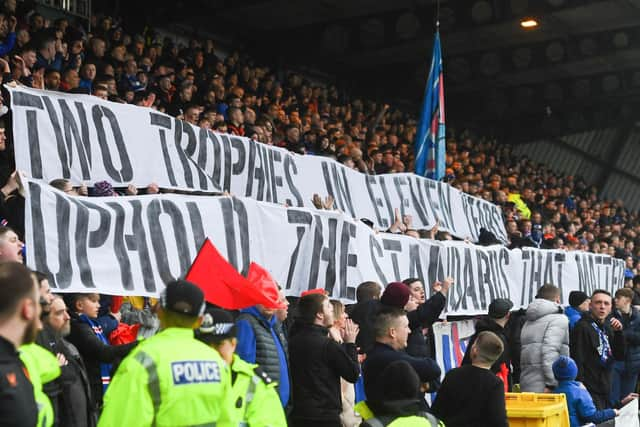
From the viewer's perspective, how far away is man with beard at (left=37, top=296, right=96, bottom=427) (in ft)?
13.9

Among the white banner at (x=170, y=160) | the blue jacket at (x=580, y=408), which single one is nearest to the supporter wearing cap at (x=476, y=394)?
the blue jacket at (x=580, y=408)

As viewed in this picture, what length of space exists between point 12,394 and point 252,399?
1.62m

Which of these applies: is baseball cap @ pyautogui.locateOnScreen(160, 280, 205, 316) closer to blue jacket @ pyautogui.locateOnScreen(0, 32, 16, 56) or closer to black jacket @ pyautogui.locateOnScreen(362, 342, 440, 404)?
black jacket @ pyautogui.locateOnScreen(362, 342, 440, 404)

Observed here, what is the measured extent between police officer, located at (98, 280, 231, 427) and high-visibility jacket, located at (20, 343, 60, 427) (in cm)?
24

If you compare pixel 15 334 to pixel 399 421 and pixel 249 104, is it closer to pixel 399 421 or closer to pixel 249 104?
pixel 399 421

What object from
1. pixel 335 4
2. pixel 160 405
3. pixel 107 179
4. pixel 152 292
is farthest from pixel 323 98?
pixel 160 405

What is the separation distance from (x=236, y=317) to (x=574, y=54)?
16.6 meters

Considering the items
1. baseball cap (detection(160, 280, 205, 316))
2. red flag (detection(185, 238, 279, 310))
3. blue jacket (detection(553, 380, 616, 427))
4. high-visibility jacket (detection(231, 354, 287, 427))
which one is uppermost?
red flag (detection(185, 238, 279, 310))

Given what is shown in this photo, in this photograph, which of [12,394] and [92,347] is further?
[92,347]

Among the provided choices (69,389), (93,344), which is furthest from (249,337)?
(69,389)

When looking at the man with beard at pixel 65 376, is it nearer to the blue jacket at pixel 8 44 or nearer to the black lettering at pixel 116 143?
the black lettering at pixel 116 143

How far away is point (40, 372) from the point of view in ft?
11.3

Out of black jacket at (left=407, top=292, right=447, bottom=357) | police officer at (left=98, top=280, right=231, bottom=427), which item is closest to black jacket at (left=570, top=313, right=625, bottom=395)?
black jacket at (left=407, top=292, right=447, bottom=357)

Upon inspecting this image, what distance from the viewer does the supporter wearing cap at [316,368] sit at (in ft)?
19.4
